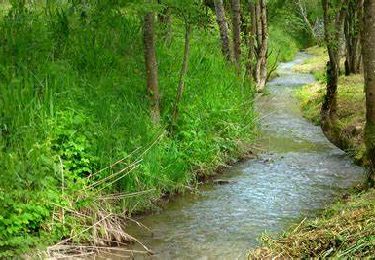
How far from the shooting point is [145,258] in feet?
17.4

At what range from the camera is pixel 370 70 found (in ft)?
21.5

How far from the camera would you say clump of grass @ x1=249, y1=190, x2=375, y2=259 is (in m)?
3.89

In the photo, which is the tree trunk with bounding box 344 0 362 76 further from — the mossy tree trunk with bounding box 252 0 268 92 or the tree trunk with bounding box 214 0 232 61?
the tree trunk with bounding box 214 0 232 61

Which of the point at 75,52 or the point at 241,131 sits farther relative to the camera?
the point at 241,131

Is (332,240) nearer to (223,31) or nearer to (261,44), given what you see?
(223,31)

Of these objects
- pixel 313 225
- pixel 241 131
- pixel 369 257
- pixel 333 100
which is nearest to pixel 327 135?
pixel 333 100

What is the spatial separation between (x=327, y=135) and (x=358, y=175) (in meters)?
2.99

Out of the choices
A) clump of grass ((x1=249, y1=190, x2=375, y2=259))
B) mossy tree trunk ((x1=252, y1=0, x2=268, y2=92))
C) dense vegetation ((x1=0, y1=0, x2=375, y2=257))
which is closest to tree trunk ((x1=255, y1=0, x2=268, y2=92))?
mossy tree trunk ((x1=252, y1=0, x2=268, y2=92))

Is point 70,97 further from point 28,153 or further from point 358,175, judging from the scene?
point 358,175

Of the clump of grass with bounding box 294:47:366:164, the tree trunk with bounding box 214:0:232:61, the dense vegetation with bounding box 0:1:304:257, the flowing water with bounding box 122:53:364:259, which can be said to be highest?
the tree trunk with bounding box 214:0:232:61

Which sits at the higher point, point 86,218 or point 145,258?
point 86,218

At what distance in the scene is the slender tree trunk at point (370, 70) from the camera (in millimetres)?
6398

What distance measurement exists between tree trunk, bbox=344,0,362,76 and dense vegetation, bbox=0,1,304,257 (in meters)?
7.74

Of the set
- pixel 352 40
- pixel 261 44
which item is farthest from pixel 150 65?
pixel 352 40
